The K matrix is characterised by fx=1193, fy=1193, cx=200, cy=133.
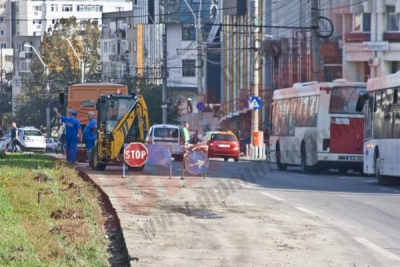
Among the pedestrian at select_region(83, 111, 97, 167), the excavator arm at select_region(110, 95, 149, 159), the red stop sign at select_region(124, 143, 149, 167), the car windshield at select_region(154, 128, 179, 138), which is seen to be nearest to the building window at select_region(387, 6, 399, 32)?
the car windshield at select_region(154, 128, 179, 138)

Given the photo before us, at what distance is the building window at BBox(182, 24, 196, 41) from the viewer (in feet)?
393

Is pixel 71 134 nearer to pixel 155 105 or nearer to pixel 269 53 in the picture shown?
pixel 269 53

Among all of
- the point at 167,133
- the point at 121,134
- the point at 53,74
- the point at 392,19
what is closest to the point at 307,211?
the point at 121,134

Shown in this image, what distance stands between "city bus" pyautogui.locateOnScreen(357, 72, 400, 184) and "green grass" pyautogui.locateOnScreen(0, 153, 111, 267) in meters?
8.62

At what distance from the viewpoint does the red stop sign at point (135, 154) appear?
27.4 m

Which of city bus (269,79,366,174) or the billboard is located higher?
the billboard

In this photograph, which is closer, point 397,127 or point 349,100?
point 397,127

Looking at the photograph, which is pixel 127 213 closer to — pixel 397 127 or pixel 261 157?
pixel 397 127

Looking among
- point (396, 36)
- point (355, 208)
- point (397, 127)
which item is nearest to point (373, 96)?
point (397, 127)

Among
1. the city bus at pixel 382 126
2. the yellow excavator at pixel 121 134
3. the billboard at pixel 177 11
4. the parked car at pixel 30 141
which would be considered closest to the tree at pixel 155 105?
the parked car at pixel 30 141

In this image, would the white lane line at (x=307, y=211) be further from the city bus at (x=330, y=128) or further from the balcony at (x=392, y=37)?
the balcony at (x=392, y=37)

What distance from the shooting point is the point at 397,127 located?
1131 inches

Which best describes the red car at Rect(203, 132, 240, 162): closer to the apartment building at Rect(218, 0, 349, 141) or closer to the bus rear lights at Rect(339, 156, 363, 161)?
the apartment building at Rect(218, 0, 349, 141)

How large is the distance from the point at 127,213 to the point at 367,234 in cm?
346
